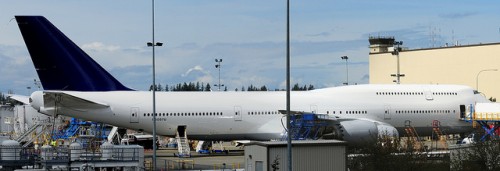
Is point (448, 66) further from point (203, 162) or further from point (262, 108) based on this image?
point (203, 162)

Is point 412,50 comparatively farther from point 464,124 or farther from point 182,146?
point 182,146

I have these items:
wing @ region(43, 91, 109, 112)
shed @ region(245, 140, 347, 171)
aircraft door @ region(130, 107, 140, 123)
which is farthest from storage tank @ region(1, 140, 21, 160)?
aircraft door @ region(130, 107, 140, 123)

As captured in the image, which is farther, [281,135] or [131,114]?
[281,135]

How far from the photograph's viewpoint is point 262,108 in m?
53.8

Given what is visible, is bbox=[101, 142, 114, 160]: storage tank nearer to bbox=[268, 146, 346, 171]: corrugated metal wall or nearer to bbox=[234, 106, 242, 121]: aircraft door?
bbox=[268, 146, 346, 171]: corrugated metal wall

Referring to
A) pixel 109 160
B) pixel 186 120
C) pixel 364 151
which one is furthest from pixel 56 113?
pixel 364 151

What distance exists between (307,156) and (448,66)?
8238cm

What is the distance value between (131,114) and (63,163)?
15.6 m

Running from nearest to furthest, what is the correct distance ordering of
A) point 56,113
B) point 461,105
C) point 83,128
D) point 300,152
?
point 300,152 < point 56,113 < point 461,105 < point 83,128

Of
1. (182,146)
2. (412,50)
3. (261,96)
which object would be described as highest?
(412,50)

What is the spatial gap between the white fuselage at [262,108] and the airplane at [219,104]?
63mm

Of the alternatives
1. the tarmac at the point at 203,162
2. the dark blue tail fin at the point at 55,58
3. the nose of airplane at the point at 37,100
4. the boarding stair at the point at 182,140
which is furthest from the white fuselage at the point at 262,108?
the tarmac at the point at 203,162

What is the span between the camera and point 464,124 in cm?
5916

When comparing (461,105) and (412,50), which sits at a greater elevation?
(412,50)
